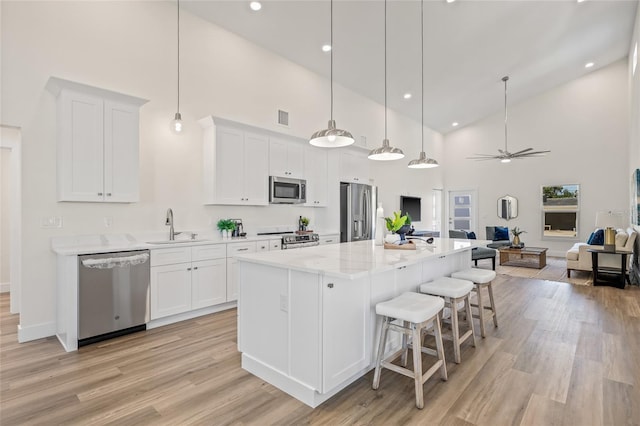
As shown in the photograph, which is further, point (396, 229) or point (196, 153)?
point (196, 153)

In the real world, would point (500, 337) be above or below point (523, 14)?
below

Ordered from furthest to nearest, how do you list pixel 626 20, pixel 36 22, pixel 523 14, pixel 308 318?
pixel 626 20 → pixel 523 14 → pixel 36 22 → pixel 308 318

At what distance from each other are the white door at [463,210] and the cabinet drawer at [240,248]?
7663mm

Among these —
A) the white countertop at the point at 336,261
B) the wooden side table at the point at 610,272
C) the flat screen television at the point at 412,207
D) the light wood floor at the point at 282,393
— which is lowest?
the light wood floor at the point at 282,393

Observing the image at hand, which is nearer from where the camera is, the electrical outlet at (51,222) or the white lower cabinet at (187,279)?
the electrical outlet at (51,222)

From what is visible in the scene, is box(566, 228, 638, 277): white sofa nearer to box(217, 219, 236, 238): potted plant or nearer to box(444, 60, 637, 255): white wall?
box(444, 60, 637, 255): white wall

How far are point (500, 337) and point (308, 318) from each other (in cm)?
225

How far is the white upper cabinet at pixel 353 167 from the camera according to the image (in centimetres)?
586

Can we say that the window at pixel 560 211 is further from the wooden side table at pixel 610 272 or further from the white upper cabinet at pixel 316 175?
the white upper cabinet at pixel 316 175

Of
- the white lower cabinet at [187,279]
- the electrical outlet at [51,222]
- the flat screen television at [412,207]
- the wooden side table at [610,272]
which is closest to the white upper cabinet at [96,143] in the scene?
the electrical outlet at [51,222]

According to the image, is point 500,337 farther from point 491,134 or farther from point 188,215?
point 491,134

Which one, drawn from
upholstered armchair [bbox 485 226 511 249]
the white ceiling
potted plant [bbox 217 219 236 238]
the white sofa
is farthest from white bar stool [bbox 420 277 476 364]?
upholstered armchair [bbox 485 226 511 249]

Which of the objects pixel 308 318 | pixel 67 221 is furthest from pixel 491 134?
pixel 67 221

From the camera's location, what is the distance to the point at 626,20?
5914 millimetres
